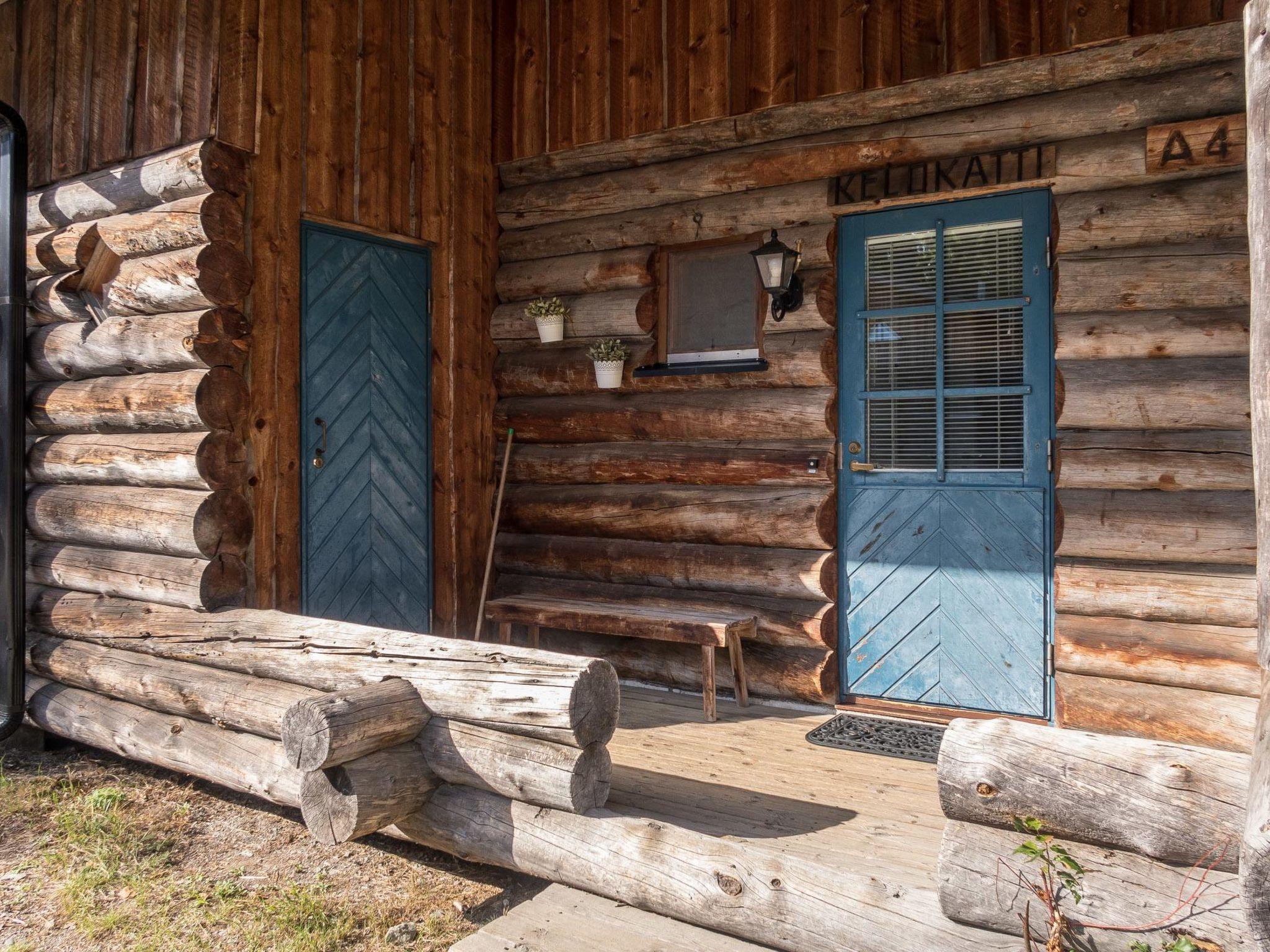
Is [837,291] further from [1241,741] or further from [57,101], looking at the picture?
[57,101]

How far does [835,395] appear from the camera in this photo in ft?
18.2

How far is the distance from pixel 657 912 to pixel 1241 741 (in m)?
2.82

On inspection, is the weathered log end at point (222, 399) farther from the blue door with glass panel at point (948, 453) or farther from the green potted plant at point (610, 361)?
the blue door with glass panel at point (948, 453)

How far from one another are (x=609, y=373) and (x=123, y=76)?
11.2 feet

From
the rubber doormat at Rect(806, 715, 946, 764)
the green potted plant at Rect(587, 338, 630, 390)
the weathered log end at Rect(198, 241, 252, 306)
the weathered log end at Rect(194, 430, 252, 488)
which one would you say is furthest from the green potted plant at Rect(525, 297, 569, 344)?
the rubber doormat at Rect(806, 715, 946, 764)

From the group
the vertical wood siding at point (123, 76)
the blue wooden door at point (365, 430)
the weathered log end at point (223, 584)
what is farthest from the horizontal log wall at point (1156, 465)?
the vertical wood siding at point (123, 76)

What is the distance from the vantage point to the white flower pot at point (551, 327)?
6.39m

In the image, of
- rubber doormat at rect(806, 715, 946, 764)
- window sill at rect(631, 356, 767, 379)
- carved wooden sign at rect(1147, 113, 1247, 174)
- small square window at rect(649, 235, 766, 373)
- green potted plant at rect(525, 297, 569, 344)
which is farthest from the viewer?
green potted plant at rect(525, 297, 569, 344)

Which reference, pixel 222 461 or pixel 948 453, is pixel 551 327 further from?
pixel 948 453

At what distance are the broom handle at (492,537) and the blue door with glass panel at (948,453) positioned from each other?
92.9 inches

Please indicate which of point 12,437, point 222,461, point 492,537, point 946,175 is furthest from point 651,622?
point 12,437

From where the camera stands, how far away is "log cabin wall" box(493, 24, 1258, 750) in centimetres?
439

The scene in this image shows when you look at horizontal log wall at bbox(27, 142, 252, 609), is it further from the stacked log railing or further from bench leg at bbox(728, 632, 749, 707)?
the stacked log railing

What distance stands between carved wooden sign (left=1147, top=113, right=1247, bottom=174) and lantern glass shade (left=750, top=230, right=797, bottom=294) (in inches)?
72.2
